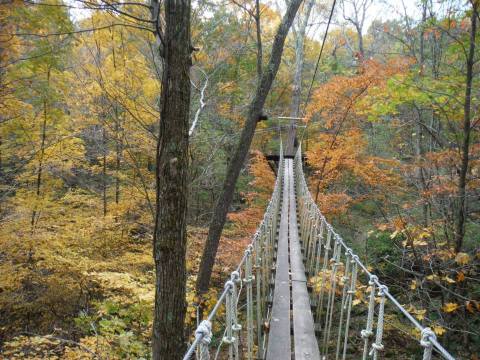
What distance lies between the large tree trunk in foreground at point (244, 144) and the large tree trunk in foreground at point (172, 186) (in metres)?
1.98

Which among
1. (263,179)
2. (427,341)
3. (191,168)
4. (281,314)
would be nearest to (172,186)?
(281,314)

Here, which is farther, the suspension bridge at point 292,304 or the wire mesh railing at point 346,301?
the suspension bridge at point 292,304

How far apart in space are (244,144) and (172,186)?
2.12m

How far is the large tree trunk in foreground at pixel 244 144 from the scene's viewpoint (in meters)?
4.14

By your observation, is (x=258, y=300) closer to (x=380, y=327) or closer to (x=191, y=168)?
(x=380, y=327)

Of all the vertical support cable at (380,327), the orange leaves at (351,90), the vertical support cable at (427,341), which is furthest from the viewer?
the orange leaves at (351,90)

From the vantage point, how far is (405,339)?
6395 millimetres

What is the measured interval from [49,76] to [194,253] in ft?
14.9

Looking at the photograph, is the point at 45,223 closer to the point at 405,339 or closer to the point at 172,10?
the point at 172,10

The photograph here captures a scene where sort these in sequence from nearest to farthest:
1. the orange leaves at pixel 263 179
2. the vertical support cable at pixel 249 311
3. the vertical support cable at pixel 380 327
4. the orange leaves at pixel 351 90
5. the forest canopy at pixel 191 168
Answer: the vertical support cable at pixel 380 327 → the vertical support cable at pixel 249 311 → the forest canopy at pixel 191 168 → the orange leaves at pixel 351 90 → the orange leaves at pixel 263 179

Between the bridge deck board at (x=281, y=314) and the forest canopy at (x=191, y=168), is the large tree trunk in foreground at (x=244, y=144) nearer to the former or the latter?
the forest canopy at (x=191, y=168)

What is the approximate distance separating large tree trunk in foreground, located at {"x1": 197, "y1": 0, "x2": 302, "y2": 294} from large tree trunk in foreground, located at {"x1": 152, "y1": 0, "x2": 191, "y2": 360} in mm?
1982

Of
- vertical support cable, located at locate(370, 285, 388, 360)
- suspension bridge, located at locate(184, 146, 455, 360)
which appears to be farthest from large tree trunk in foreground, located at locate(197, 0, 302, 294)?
vertical support cable, located at locate(370, 285, 388, 360)

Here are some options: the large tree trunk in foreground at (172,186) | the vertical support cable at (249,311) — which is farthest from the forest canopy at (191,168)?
the vertical support cable at (249,311)
